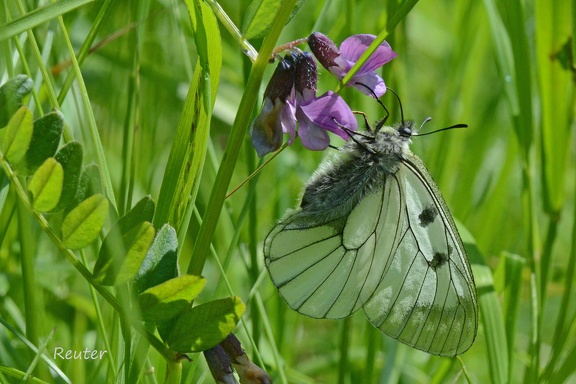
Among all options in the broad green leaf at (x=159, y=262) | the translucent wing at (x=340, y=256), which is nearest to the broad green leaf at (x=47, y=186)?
the broad green leaf at (x=159, y=262)

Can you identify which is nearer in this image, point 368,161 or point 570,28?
point 368,161

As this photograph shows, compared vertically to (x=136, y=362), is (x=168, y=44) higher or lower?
higher

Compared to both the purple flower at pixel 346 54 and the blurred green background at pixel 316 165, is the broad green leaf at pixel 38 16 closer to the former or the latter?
the blurred green background at pixel 316 165

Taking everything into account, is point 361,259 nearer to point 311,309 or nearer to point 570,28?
point 311,309

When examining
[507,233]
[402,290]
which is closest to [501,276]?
[402,290]

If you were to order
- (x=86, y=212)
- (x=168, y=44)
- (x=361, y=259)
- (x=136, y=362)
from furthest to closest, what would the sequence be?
(x=168, y=44) → (x=361, y=259) → (x=136, y=362) → (x=86, y=212)

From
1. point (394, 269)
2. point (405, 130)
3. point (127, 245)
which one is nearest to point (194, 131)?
point (127, 245)

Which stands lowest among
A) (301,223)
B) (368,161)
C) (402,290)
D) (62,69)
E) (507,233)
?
(507,233)

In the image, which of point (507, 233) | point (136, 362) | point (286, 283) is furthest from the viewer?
point (507, 233)
